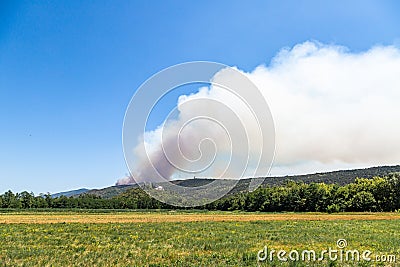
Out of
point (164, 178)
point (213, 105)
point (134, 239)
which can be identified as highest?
point (213, 105)

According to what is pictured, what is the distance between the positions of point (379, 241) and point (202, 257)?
12.3 meters

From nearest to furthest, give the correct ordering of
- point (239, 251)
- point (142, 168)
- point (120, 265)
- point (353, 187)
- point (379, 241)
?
point (120, 265) → point (142, 168) → point (239, 251) → point (379, 241) → point (353, 187)

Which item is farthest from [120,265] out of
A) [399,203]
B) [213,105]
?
[399,203]

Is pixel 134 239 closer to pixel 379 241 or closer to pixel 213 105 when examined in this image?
pixel 213 105

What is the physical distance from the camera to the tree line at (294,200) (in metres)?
92.4

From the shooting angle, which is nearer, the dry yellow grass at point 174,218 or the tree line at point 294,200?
the dry yellow grass at point 174,218

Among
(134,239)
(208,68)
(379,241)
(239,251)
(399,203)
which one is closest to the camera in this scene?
(208,68)

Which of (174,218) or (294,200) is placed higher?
(294,200)

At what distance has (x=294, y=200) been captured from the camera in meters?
111

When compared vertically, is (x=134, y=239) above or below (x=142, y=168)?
below

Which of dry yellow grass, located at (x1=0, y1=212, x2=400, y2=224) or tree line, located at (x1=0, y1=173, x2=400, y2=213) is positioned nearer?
dry yellow grass, located at (x1=0, y1=212, x2=400, y2=224)

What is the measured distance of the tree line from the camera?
9244cm

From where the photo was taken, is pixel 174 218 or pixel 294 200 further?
pixel 294 200

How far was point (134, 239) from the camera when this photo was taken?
82.5ft
